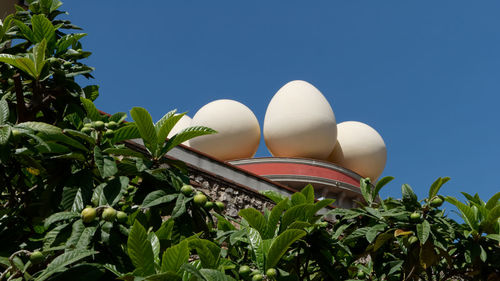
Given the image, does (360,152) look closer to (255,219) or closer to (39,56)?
(255,219)

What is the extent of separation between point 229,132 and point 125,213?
15923 mm

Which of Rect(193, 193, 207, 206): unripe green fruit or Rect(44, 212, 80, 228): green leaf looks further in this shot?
Rect(193, 193, 207, 206): unripe green fruit

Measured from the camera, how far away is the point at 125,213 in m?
2.83

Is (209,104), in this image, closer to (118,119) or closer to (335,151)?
(335,151)

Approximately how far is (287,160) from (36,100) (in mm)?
14852

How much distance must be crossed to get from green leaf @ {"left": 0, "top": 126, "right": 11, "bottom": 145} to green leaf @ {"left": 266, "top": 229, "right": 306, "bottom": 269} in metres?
1.40

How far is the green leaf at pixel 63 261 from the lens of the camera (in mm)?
2166

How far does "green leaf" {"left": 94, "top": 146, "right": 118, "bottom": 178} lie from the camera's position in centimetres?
274

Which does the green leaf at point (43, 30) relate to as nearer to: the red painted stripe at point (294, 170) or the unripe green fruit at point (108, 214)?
the unripe green fruit at point (108, 214)

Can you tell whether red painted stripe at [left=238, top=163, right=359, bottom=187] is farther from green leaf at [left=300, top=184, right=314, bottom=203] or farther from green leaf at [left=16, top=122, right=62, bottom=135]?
green leaf at [left=16, top=122, right=62, bottom=135]

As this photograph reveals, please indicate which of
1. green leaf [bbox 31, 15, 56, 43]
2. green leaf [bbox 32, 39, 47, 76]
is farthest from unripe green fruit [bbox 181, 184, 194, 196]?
green leaf [bbox 31, 15, 56, 43]

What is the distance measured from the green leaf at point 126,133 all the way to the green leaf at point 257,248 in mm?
893

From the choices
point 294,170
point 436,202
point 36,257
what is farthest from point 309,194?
point 294,170

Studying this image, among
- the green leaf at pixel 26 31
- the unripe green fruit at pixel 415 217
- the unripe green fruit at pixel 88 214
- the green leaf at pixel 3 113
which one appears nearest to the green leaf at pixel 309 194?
the unripe green fruit at pixel 415 217
